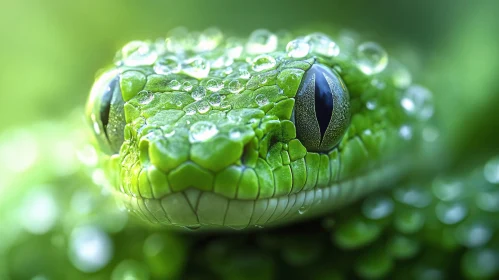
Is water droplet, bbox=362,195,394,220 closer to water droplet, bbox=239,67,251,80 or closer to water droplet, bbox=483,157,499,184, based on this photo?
water droplet, bbox=483,157,499,184

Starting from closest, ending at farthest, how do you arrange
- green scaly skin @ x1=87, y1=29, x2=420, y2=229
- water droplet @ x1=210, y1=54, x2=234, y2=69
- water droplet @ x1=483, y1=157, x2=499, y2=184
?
1. green scaly skin @ x1=87, y1=29, x2=420, y2=229
2. water droplet @ x1=210, y1=54, x2=234, y2=69
3. water droplet @ x1=483, y1=157, x2=499, y2=184

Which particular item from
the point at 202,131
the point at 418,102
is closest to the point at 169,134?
the point at 202,131

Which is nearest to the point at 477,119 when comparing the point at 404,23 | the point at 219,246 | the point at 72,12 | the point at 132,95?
A: the point at 404,23

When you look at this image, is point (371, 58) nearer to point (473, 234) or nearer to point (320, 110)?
point (320, 110)

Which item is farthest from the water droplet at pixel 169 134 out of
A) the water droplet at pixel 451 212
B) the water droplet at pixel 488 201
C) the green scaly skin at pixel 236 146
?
the water droplet at pixel 488 201

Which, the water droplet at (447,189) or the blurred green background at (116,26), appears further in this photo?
the blurred green background at (116,26)

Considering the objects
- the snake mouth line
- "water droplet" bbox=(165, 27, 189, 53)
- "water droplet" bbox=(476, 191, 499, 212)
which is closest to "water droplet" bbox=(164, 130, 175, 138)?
the snake mouth line

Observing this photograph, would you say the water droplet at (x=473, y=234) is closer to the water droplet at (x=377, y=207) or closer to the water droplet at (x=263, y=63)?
the water droplet at (x=377, y=207)
